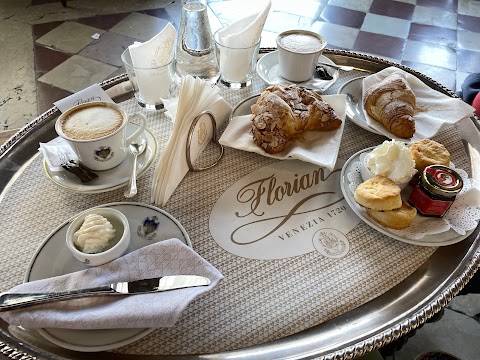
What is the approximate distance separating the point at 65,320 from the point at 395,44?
2.44 meters

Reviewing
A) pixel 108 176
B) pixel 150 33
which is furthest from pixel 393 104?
pixel 150 33

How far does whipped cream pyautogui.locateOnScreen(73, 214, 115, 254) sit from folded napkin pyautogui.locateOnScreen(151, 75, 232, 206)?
0.15 meters

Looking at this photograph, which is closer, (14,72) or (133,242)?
(133,242)

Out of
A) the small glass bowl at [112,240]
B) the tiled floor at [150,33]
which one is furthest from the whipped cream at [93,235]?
the tiled floor at [150,33]

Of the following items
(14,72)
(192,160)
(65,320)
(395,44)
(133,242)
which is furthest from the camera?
(395,44)

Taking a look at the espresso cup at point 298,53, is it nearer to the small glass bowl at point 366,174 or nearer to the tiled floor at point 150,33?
the small glass bowl at point 366,174

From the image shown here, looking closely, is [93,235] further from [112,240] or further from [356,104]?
[356,104]

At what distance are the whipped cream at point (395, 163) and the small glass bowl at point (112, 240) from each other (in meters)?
0.48

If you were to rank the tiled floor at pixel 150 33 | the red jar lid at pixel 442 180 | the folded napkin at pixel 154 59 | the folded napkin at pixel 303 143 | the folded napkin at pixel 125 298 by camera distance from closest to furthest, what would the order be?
the folded napkin at pixel 125 298 → the red jar lid at pixel 442 180 → the folded napkin at pixel 303 143 → the folded napkin at pixel 154 59 → the tiled floor at pixel 150 33

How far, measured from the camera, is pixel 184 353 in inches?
24.5

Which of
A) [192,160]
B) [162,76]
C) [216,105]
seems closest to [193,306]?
[192,160]

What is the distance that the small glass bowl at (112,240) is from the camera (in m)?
0.65

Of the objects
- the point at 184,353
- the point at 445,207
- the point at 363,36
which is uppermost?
the point at 445,207

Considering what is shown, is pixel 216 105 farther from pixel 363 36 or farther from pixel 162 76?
pixel 363 36
